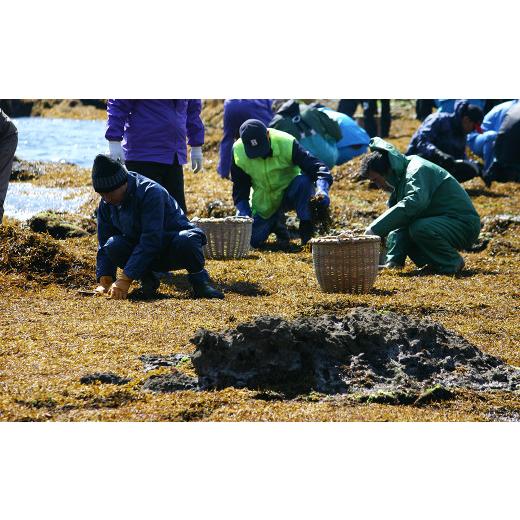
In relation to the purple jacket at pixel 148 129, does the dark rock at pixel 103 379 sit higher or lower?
lower

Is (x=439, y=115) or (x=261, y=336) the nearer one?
(x=261, y=336)

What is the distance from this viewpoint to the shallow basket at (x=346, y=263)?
6.25m

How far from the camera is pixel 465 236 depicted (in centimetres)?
742

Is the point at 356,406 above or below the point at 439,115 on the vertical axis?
below

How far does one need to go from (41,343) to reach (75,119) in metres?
16.2

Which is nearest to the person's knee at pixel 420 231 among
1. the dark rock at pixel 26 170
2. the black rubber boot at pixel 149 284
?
the black rubber boot at pixel 149 284

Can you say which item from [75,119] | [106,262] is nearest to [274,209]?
[106,262]

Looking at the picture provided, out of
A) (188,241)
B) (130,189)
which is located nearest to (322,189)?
(188,241)

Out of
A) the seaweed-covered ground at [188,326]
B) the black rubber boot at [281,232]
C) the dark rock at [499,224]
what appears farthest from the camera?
the dark rock at [499,224]

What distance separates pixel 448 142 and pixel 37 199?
463cm

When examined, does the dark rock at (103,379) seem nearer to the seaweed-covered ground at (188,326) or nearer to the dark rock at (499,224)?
the seaweed-covered ground at (188,326)

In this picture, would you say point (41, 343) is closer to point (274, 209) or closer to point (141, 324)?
point (141, 324)

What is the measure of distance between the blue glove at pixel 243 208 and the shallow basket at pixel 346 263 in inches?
86.4

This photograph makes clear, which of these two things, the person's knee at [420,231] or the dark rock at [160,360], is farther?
the person's knee at [420,231]
